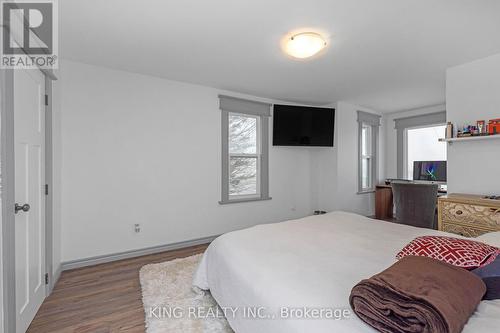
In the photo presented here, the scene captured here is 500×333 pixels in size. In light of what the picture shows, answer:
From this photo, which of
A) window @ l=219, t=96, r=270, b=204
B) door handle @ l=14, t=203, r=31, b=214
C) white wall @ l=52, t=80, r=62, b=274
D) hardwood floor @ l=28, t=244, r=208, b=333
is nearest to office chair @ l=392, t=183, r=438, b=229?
window @ l=219, t=96, r=270, b=204

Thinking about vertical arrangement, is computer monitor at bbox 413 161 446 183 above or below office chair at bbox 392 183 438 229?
above

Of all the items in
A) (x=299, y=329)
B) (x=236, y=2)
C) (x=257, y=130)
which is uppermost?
(x=236, y=2)

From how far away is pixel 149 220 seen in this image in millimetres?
3109

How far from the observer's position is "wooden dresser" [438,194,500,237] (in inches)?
87.1

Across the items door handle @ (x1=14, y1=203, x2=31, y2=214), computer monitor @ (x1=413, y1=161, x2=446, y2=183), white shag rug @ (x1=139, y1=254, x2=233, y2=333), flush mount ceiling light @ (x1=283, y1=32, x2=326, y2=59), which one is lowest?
white shag rug @ (x1=139, y1=254, x2=233, y2=333)


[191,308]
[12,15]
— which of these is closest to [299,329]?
[191,308]

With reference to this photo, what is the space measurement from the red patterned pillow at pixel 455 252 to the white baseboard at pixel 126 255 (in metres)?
2.70

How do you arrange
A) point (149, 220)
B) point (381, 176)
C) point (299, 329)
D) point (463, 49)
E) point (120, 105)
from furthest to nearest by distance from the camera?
point (381, 176)
point (149, 220)
point (120, 105)
point (463, 49)
point (299, 329)

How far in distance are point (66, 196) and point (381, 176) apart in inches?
215

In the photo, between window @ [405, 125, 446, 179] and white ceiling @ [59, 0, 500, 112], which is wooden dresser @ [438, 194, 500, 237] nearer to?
white ceiling @ [59, 0, 500, 112]

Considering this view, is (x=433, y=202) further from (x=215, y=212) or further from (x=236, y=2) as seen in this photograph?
(x=236, y=2)

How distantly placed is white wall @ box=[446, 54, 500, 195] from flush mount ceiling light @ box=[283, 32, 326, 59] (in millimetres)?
1764

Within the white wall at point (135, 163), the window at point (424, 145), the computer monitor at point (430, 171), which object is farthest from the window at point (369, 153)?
the white wall at point (135, 163)

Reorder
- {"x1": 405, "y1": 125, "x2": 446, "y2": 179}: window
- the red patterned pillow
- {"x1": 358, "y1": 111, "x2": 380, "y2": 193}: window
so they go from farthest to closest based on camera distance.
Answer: {"x1": 358, "y1": 111, "x2": 380, "y2": 193}: window < {"x1": 405, "y1": 125, "x2": 446, "y2": 179}: window < the red patterned pillow
